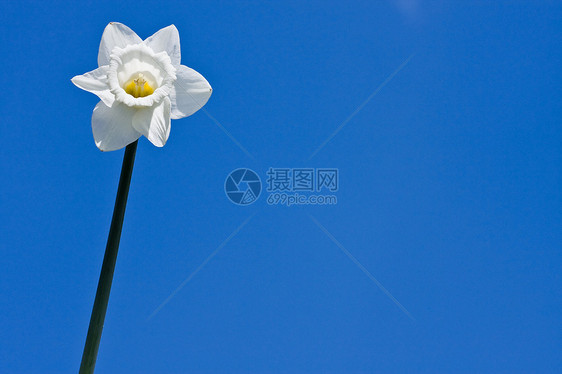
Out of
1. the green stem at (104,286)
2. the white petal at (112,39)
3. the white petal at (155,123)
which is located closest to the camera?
the green stem at (104,286)

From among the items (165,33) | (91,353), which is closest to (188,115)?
(165,33)

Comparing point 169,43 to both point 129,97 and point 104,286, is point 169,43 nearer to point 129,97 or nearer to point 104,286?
point 129,97

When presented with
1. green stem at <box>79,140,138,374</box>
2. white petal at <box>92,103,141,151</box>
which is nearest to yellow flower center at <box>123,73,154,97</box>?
white petal at <box>92,103,141,151</box>

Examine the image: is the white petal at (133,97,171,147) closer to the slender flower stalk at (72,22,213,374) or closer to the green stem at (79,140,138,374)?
the slender flower stalk at (72,22,213,374)

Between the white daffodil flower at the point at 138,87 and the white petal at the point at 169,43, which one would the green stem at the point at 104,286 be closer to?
the white daffodil flower at the point at 138,87

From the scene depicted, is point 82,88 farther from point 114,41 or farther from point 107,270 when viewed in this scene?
point 107,270

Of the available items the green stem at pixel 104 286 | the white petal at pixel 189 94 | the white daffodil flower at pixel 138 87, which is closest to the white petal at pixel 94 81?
the white daffodil flower at pixel 138 87
